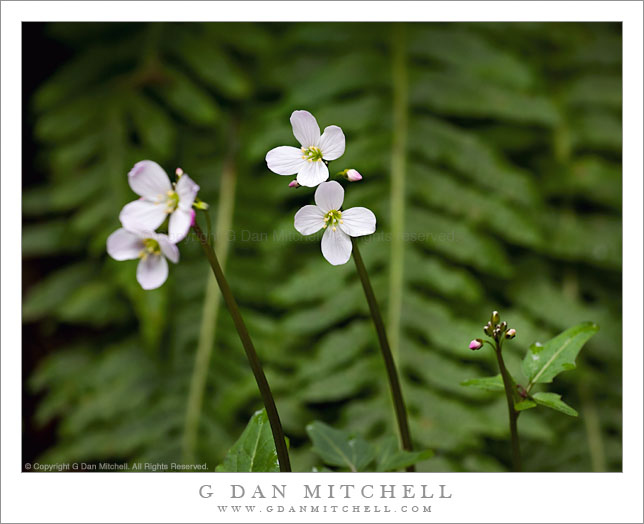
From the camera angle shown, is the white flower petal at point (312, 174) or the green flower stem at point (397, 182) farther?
the green flower stem at point (397, 182)

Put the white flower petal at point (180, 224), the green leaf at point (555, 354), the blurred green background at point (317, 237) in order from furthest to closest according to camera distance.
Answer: the blurred green background at point (317, 237)
the green leaf at point (555, 354)
the white flower petal at point (180, 224)

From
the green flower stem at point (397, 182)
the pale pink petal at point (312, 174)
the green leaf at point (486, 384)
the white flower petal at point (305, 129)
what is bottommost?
the green leaf at point (486, 384)

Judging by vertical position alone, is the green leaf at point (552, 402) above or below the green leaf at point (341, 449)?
above

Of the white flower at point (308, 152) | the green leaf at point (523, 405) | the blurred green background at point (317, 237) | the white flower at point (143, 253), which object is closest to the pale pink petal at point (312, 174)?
the white flower at point (308, 152)

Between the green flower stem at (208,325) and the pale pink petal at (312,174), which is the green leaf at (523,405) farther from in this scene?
the green flower stem at (208,325)

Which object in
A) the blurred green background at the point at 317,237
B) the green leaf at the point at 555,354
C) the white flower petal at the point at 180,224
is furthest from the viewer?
the blurred green background at the point at 317,237

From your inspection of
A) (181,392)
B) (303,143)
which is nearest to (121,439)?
(181,392)

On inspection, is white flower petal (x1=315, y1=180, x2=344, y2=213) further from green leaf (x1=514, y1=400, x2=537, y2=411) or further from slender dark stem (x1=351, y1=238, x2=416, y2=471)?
green leaf (x1=514, y1=400, x2=537, y2=411)
